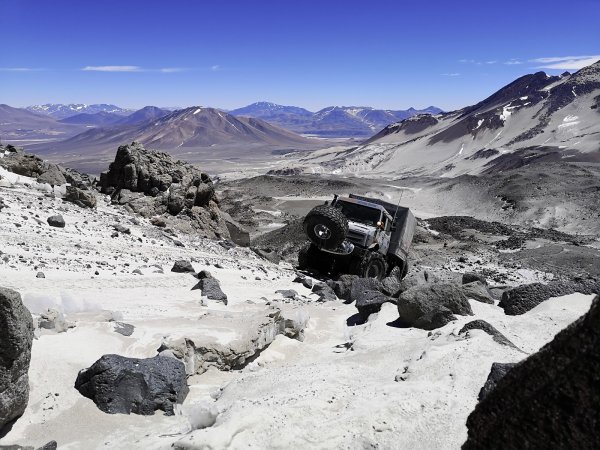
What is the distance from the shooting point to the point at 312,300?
34.6 ft

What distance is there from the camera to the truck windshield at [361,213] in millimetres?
13477

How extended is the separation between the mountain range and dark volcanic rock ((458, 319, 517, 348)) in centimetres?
5479

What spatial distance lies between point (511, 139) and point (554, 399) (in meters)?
82.0

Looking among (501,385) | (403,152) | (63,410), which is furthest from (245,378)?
(403,152)

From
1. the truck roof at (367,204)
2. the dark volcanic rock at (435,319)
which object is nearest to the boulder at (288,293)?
the dark volcanic rock at (435,319)

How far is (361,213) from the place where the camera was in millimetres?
13578

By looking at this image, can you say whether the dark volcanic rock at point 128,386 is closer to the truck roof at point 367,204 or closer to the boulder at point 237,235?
the truck roof at point 367,204

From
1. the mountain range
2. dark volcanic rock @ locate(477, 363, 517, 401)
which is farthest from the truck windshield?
the mountain range

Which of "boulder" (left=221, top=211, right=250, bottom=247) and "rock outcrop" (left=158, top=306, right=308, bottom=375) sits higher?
"rock outcrop" (left=158, top=306, right=308, bottom=375)

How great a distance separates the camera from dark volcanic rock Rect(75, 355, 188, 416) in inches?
195

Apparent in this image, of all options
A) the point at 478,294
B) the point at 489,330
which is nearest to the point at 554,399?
the point at 489,330

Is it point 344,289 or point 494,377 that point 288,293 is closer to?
point 344,289

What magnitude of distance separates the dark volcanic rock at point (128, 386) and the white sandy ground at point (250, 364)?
0.35 feet

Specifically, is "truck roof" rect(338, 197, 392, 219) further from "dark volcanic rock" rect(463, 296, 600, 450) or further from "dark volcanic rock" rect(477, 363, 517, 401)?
"dark volcanic rock" rect(463, 296, 600, 450)
